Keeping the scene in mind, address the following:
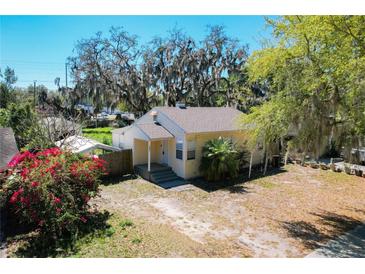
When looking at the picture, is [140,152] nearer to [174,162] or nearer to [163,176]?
[174,162]

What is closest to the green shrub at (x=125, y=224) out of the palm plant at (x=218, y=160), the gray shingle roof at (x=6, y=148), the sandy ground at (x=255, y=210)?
the sandy ground at (x=255, y=210)

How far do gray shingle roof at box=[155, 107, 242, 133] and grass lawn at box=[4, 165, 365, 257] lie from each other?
2897mm

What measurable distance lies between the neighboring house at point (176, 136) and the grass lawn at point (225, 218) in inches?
54.8

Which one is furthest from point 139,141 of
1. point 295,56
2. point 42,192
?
point 295,56

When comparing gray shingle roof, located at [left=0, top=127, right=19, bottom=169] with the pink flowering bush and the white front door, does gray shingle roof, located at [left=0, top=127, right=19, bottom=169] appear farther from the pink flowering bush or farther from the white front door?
the white front door

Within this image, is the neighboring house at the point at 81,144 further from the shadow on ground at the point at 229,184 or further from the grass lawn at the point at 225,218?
the shadow on ground at the point at 229,184

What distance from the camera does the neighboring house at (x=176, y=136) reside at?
13.1 meters

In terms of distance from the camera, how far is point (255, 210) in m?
9.72

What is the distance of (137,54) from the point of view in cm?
2541

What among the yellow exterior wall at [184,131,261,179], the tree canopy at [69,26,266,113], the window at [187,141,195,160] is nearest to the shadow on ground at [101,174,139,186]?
the yellow exterior wall at [184,131,261,179]

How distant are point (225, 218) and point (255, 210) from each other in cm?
148

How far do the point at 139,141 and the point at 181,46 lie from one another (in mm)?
13482

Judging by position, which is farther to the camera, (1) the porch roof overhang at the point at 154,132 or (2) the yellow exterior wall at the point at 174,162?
(2) the yellow exterior wall at the point at 174,162

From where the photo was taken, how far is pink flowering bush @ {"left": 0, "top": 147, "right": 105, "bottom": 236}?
6.83 m
